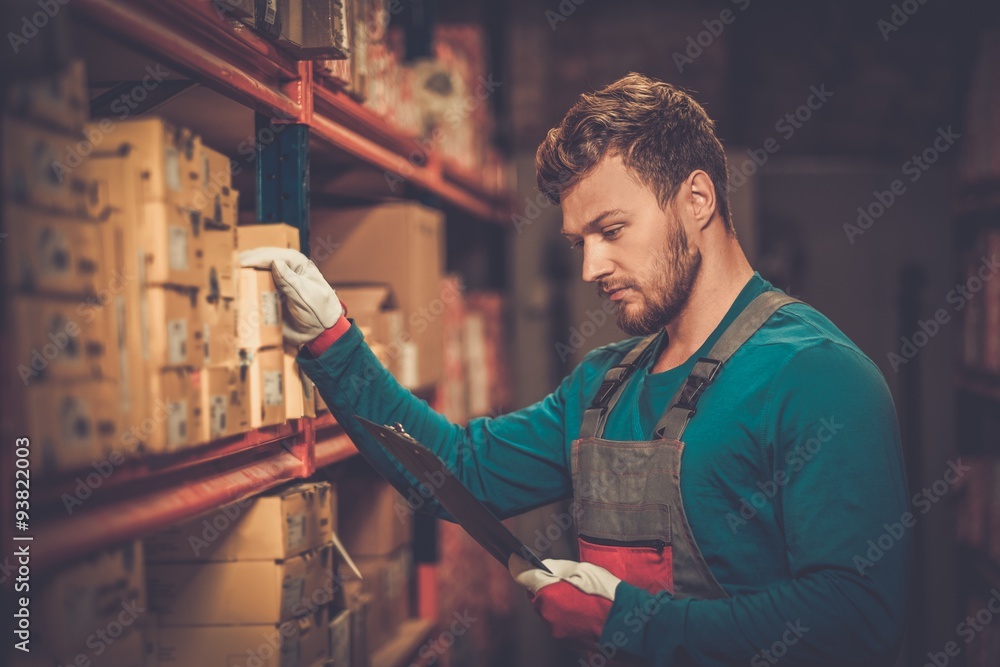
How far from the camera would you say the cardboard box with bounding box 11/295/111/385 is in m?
1.06

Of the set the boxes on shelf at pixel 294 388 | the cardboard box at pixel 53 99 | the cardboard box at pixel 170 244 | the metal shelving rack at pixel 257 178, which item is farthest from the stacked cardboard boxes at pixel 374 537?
the cardboard box at pixel 53 99

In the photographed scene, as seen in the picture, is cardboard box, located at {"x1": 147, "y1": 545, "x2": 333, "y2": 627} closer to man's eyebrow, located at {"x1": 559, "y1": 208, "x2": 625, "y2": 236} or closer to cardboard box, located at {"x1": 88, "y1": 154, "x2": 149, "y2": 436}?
cardboard box, located at {"x1": 88, "y1": 154, "x2": 149, "y2": 436}

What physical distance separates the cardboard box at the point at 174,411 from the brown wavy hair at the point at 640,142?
0.96 meters

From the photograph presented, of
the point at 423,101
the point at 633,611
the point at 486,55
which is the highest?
the point at 486,55

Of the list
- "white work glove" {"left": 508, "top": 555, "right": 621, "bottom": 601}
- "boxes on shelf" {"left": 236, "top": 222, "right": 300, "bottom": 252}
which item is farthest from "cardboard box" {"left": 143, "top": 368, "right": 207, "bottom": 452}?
"white work glove" {"left": 508, "top": 555, "right": 621, "bottom": 601}

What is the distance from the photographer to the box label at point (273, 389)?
70.6 inches

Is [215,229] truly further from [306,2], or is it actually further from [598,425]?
[598,425]

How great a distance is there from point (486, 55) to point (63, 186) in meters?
4.36

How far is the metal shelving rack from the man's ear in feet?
2.91

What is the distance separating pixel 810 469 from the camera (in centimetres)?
161

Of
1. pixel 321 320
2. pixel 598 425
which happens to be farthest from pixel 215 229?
pixel 598 425

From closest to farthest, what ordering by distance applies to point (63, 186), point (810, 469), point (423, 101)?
point (63, 186) → point (810, 469) → point (423, 101)

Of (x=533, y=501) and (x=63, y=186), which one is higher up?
(x=63, y=186)

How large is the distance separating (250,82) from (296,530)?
95 cm
